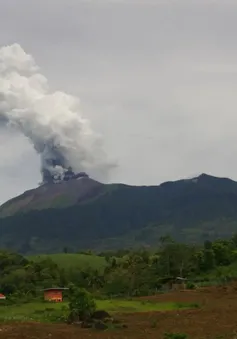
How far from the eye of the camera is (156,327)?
1175 inches

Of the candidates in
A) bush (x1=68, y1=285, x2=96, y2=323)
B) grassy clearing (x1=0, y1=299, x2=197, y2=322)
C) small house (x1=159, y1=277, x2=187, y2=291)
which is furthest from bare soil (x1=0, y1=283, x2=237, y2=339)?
small house (x1=159, y1=277, x2=187, y2=291)

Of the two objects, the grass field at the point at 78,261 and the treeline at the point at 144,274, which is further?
the grass field at the point at 78,261

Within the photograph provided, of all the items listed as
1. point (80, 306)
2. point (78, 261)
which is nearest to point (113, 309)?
point (80, 306)

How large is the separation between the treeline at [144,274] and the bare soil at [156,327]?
23976mm

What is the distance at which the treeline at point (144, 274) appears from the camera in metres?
67.8

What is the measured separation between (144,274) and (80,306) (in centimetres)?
4002

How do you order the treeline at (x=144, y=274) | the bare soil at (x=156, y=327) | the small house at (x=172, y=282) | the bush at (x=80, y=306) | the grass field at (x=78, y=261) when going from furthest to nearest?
1. the grass field at (x=78, y=261)
2. the treeline at (x=144, y=274)
3. the small house at (x=172, y=282)
4. the bush at (x=80, y=306)
5. the bare soil at (x=156, y=327)

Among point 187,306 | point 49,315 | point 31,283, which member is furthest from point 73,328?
point 31,283

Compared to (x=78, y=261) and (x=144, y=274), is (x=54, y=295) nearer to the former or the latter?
(x=144, y=274)

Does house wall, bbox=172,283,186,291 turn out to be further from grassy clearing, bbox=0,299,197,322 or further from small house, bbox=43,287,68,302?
grassy clearing, bbox=0,299,197,322

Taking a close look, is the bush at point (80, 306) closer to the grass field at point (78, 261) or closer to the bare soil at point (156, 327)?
the bare soil at point (156, 327)

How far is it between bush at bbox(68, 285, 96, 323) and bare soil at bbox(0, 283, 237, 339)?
1.45 metres

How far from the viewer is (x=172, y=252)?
74438 millimetres

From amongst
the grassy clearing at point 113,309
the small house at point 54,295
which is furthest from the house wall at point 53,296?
the grassy clearing at point 113,309
